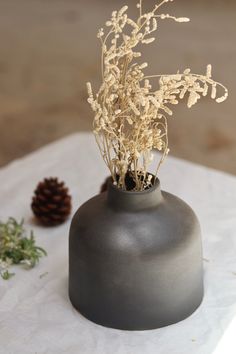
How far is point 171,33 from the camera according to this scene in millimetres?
3613

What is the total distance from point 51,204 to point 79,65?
211 cm

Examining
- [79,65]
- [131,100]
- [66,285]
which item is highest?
[131,100]

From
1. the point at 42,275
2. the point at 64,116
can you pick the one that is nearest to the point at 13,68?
the point at 64,116

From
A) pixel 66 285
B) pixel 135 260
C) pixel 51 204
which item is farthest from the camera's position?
pixel 51 204

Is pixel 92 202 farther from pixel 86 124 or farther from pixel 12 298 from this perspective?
pixel 86 124

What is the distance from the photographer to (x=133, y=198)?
858 millimetres

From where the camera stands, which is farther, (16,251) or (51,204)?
(51,204)

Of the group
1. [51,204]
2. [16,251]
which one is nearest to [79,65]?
[51,204]

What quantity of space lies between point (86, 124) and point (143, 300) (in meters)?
1.81

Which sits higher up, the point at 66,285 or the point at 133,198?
the point at 133,198

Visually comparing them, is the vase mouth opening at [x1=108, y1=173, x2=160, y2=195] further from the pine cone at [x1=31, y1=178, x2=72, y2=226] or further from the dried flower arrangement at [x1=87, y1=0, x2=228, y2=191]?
the pine cone at [x1=31, y1=178, x2=72, y2=226]

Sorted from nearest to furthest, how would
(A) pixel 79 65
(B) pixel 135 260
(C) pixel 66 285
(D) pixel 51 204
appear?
1. (B) pixel 135 260
2. (C) pixel 66 285
3. (D) pixel 51 204
4. (A) pixel 79 65

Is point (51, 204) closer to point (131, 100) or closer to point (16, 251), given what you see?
point (16, 251)

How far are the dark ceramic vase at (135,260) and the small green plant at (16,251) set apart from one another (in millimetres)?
148
